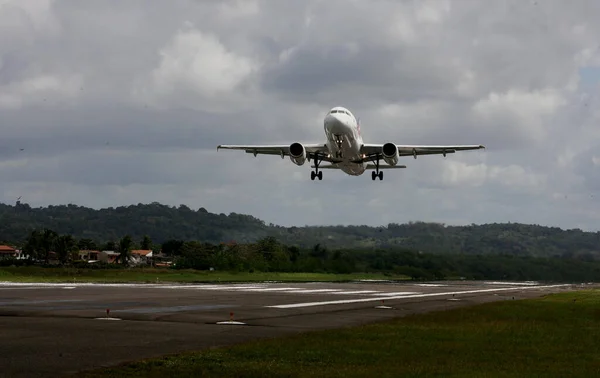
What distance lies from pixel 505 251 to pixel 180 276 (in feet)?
124

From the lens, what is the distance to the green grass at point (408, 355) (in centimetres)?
1708

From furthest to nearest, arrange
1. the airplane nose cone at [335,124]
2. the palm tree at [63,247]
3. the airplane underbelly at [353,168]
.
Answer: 1. the palm tree at [63,247]
2. the airplane underbelly at [353,168]
3. the airplane nose cone at [335,124]

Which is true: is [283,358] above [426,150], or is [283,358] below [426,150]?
below

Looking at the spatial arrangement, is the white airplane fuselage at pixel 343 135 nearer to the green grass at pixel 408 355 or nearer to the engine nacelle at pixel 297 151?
the engine nacelle at pixel 297 151

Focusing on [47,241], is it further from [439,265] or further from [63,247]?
[439,265]

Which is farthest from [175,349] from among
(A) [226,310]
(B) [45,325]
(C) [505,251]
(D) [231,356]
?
(C) [505,251]

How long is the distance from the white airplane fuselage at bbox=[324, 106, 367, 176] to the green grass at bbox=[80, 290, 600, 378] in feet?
85.5

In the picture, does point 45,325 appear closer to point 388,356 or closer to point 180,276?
Result: point 388,356

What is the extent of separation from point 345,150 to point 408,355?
38.9 metres

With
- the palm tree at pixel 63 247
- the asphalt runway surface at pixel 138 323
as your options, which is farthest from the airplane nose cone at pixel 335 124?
the palm tree at pixel 63 247

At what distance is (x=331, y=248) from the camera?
289 ft

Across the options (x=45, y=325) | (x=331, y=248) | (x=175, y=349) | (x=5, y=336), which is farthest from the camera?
(x=331, y=248)

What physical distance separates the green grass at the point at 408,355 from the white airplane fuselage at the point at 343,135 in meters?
26.1

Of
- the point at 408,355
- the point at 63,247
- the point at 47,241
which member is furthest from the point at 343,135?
the point at 47,241
